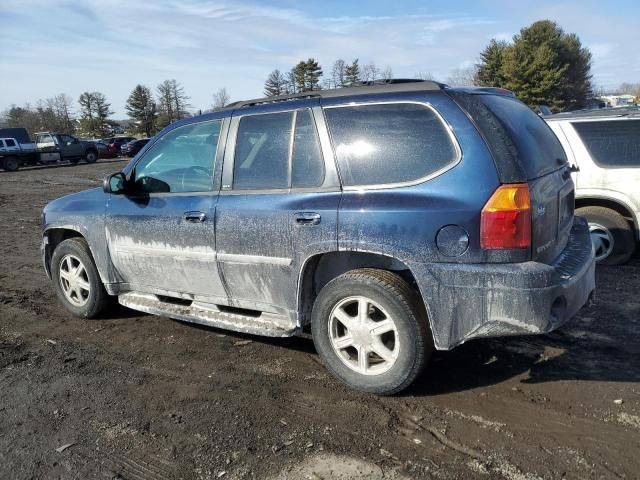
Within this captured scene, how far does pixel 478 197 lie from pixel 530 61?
51.9 metres

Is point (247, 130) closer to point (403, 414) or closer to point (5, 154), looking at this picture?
point (403, 414)

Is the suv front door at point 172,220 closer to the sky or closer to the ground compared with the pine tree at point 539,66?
closer to the ground

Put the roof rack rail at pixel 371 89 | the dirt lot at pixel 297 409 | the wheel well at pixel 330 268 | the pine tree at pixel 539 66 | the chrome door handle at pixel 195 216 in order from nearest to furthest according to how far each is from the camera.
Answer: the dirt lot at pixel 297 409, the roof rack rail at pixel 371 89, the wheel well at pixel 330 268, the chrome door handle at pixel 195 216, the pine tree at pixel 539 66

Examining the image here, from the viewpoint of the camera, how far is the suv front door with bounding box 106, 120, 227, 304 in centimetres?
413

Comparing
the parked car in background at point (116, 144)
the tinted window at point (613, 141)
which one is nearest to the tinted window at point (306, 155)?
the tinted window at point (613, 141)

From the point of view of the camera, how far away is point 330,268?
3.78 metres

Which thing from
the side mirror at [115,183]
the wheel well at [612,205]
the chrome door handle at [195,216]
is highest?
the side mirror at [115,183]

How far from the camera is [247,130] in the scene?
4039 millimetres

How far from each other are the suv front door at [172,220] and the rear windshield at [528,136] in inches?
78.5

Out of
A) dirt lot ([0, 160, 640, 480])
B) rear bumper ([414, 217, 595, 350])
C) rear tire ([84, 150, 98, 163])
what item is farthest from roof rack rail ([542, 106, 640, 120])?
rear tire ([84, 150, 98, 163])

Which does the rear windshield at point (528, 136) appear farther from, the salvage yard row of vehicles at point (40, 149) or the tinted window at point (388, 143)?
the salvage yard row of vehicles at point (40, 149)

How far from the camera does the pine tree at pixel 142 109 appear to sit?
259 ft

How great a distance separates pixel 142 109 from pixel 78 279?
80161 mm

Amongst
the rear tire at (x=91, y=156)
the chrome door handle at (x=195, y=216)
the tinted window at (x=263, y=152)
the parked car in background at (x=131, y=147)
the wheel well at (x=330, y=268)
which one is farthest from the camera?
the parked car in background at (x=131, y=147)
